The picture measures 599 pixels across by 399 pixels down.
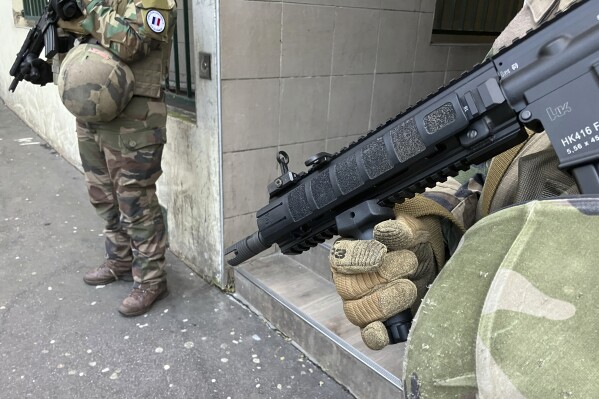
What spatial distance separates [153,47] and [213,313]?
1489 mm

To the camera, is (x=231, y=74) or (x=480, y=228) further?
(x=231, y=74)

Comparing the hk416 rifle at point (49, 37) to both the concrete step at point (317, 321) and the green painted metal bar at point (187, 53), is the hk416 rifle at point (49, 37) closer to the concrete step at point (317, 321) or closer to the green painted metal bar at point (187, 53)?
the green painted metal bar at point (187, 53)

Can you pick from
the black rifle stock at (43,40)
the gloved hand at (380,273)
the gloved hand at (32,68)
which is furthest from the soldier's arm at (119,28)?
the gloved hand at (380,273)

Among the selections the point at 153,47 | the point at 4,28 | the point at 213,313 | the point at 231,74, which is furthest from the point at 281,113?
the point at 4,28

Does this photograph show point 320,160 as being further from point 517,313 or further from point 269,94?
point 269,94

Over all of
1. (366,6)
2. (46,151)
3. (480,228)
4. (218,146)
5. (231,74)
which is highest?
(366,6)

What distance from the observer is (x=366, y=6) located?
290 centimetres

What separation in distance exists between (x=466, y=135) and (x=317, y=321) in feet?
5.30

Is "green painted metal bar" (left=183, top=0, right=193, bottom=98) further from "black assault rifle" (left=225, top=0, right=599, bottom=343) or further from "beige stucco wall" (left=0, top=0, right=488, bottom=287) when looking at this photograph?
"black assault rifle" (left=225, top=0, right=599, bottom=343)

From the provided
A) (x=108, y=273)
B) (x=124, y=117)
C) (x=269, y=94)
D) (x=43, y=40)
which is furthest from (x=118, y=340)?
(x=43, y=40)

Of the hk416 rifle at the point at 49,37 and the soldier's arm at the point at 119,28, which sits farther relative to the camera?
the hk416 rifle at the point at 49,37

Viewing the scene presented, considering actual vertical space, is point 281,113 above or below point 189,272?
above

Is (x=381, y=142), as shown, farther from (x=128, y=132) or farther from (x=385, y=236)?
(x=128, y=132)

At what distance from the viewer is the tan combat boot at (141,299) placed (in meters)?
2.65
